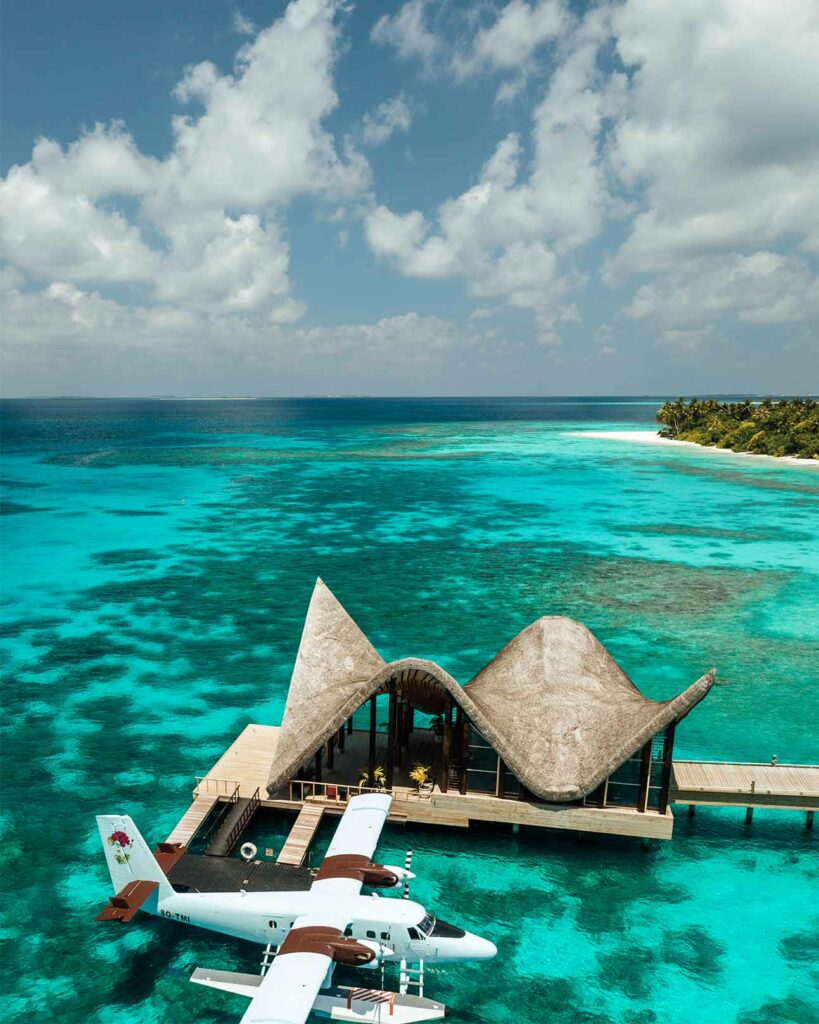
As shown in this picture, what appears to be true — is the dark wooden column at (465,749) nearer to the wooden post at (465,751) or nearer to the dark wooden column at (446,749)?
the wooden post at (465,751)

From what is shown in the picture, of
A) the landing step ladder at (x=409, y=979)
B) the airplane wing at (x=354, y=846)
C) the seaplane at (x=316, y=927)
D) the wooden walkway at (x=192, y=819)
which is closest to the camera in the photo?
the seaplane at (x=316, y=927)

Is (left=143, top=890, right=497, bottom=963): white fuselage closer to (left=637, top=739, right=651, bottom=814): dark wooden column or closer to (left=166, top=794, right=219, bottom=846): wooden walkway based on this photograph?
(left=166, top=794, right=219, bottom=846): wooden walkway

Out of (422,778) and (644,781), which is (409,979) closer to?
(422,778)

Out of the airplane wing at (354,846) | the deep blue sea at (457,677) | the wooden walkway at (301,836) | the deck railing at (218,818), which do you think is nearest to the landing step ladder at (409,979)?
the deep blue sea at (457,677)

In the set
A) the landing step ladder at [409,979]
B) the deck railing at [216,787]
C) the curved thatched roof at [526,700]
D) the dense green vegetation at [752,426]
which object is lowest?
the landing step ladder at [409,979]

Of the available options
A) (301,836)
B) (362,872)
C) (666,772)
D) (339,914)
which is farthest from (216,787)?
(666,772)

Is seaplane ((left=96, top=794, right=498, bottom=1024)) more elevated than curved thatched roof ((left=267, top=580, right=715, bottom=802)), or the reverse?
curved thatched roof ((left=267, top=580, right=715, bottom=802))

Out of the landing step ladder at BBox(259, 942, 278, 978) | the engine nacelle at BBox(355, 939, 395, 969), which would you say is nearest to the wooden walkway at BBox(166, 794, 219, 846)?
the landing step ladder at BBox(259, 942, 278, 978)
